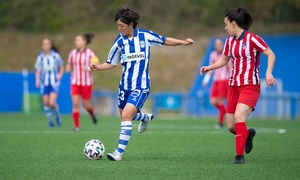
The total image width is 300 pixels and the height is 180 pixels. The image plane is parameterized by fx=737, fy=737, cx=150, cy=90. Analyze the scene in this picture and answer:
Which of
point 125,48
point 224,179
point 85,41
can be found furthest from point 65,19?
point 224,179

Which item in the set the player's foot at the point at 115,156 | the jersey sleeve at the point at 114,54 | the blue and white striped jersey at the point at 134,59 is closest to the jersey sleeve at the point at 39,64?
the jersey sleeve at the point at 114,54

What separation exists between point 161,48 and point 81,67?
66.8 ft

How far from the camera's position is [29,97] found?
31.7 m

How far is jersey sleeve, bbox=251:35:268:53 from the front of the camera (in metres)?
10.0

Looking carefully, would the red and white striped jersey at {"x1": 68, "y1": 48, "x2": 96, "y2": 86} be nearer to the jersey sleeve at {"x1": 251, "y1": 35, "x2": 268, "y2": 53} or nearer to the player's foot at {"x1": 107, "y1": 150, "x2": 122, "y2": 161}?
the player's foot at {"x1": 107, "y1": 150, "x2": 122, "y2": 161}

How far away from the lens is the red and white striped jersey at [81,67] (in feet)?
58.3

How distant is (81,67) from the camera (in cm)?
1778

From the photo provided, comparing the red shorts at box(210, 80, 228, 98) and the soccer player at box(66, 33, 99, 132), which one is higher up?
the soccer player at box(66, 33, 99, 132)

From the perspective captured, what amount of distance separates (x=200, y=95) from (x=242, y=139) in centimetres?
2105

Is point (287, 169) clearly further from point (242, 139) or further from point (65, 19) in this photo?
point (65, 19)

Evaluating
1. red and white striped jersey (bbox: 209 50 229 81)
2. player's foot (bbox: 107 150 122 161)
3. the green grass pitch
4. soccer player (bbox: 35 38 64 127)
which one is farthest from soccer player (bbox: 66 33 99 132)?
player's foot (bbox: 107 150 122 161)

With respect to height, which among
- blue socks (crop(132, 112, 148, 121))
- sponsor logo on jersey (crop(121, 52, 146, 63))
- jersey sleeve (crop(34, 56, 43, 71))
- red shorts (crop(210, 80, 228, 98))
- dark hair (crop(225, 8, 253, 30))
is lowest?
blue socks (crop(132, 112, 148, 121))

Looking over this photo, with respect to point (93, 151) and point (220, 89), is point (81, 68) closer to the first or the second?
point (220, 89)

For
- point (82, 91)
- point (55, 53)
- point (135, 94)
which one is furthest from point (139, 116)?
point (55, 53)
